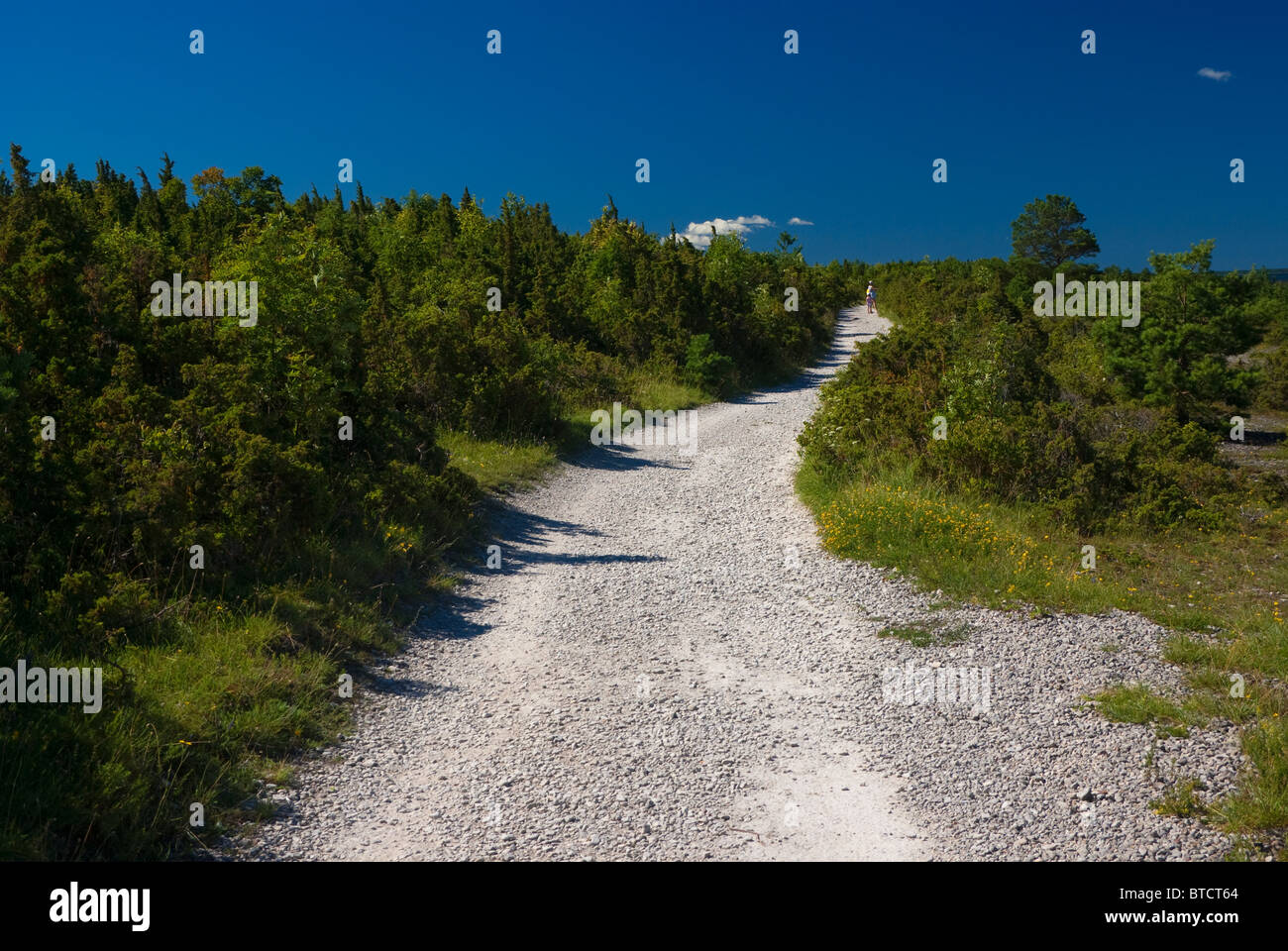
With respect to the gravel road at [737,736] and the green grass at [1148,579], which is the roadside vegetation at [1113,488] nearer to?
the green grass at [1148,579]

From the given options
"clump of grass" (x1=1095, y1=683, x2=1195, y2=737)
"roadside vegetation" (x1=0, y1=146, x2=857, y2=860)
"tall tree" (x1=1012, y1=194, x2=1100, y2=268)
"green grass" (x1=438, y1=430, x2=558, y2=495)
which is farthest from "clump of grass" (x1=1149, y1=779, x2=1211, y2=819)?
"tall tree" (x1=1012, y1=194, x2=1100, y2=268)

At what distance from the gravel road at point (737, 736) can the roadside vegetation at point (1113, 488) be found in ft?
1.02

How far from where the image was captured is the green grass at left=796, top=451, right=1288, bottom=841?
5328mm

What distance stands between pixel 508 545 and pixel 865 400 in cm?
667

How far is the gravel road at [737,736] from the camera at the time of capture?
434 centimetres

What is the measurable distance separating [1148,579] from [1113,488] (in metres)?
2.62

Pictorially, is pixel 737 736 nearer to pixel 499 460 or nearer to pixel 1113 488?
pixel 1113 488

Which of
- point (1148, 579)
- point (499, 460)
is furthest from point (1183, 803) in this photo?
point (499, 460)

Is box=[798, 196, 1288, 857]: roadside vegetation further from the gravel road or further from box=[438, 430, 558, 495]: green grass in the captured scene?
box=[438, 430, 558, 495]: green grass

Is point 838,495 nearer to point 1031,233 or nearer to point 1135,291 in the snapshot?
point 1135,291

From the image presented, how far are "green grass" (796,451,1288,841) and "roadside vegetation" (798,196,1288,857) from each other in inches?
0.7

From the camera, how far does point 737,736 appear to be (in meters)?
5.49

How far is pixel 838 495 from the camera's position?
1109 centimetres

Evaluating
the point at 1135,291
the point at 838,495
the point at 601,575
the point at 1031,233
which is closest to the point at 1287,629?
the point at 838,495
